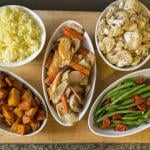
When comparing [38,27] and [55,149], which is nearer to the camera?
[38,27]

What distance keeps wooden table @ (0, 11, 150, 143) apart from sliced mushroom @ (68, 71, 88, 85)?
0.06m

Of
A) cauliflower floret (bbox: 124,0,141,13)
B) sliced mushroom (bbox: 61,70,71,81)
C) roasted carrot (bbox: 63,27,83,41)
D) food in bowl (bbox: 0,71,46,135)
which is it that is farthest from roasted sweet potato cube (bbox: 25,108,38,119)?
cauliflower floret (bbox: 124,0,141,13)

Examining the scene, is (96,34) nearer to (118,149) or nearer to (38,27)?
(38,27)

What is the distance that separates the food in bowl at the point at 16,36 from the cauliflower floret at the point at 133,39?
218 millimetres

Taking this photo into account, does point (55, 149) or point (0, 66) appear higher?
point (0, 66)

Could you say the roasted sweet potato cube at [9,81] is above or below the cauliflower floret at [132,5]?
below

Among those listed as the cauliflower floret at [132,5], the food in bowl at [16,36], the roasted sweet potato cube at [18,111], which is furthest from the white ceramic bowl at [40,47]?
the cauliflower floret at [132,5]

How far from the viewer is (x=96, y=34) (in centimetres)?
107

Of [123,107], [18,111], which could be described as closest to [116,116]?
[123,107]

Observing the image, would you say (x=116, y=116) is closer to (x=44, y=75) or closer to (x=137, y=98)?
(x=137, y=98)

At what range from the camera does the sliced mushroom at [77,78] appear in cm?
106

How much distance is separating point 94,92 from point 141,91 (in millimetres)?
122

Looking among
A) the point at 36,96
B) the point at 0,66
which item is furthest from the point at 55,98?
the point at 0,66

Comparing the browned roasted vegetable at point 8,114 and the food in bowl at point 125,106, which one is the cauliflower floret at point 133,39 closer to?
the food in bowl at point 125,106
